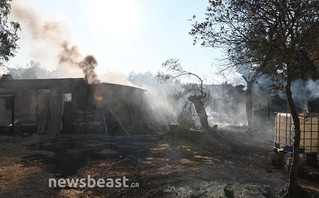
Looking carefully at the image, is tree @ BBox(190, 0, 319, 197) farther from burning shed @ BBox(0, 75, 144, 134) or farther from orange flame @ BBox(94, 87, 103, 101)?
orange flame @ BBox(94, 87, 103, 101)

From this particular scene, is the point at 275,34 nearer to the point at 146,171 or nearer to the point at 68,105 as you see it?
the point at 146,171

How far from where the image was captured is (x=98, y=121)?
1803 centimetres

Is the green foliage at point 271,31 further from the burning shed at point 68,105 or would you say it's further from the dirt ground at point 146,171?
the burning shed at point 68,105

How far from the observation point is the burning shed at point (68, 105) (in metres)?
17.5

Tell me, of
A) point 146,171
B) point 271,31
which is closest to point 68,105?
point 146,171

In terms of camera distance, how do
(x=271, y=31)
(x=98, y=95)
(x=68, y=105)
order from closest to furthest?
1. (x=271, y=31)
2. (x=68, y=105)
3. (x=98, y=95)

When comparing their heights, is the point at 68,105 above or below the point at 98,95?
below

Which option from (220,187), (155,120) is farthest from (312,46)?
(155,120)

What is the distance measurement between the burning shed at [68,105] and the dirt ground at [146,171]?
5326mm

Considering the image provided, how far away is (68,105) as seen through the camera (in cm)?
1945

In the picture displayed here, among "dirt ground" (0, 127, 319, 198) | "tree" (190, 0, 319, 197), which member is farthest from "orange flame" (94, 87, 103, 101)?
"tree" (190, 0, 319, 197)

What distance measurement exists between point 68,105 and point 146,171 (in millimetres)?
14223

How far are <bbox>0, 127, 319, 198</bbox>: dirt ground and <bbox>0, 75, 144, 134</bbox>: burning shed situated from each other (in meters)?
5.33

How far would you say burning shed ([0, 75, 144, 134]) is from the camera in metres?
17.5
